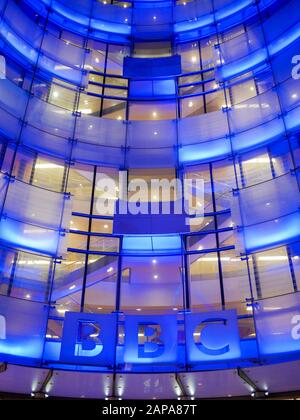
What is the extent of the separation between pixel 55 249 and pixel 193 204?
13.9ft

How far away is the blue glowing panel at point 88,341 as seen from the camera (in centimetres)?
967

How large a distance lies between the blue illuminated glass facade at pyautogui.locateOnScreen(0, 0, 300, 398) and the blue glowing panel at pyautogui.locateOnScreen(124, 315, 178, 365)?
208mm

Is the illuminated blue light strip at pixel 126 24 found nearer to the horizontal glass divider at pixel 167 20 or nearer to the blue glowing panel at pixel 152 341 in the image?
the horizontal glass divider at pixel 167 20

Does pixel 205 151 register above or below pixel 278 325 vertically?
above

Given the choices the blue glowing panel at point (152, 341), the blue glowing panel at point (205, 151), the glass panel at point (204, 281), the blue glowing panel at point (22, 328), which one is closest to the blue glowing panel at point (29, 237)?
the blue glowing panel at point (22, 328)

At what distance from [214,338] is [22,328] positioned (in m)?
4.50

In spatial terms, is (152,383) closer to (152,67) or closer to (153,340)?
(153,340)

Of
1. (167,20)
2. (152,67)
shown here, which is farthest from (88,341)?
(167,20)

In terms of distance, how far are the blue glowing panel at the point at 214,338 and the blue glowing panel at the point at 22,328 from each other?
11.6 feet

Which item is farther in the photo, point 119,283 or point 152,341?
point 119,283

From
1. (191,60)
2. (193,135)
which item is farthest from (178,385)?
(191,60)

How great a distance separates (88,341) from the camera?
9891 mm

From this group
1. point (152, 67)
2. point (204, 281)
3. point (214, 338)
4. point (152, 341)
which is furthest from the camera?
point (152, 67)

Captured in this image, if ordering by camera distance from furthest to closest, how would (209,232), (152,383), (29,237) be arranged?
(209,232), (29,237), (152,383)
